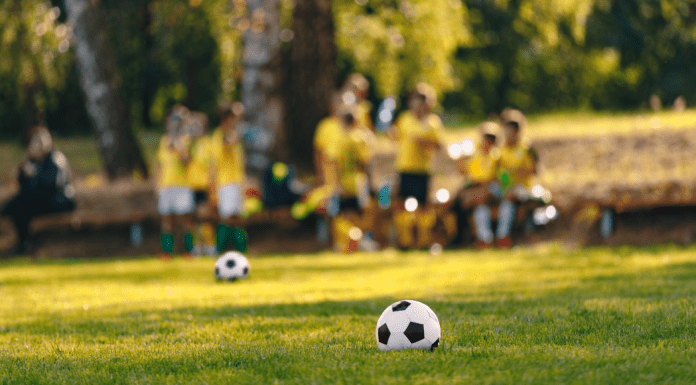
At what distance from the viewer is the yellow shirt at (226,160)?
13.8 m

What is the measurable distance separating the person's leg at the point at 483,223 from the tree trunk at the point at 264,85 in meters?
4.22

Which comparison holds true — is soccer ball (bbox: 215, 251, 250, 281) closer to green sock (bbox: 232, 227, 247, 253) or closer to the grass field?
the grass field

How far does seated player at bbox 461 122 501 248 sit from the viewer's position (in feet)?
44.6

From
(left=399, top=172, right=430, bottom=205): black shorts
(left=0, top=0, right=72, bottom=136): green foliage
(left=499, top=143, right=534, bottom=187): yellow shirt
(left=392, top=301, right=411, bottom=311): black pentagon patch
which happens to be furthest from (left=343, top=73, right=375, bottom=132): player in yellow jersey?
(left=392, top=301, right=411, bottom=311): black pentagon patch

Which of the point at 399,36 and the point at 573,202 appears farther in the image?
the point at 399,36

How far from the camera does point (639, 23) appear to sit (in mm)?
26094

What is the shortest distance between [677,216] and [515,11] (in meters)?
15.4

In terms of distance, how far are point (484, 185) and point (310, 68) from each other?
4839mm

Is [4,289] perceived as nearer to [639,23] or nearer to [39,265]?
[39,265]

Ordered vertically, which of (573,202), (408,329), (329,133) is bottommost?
(408,329)

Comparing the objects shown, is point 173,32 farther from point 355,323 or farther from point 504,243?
point 355,323

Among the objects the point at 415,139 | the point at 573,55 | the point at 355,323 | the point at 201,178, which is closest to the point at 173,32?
the point at 201,178

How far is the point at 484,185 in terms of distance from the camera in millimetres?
13633

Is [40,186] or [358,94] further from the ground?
[358,94]
